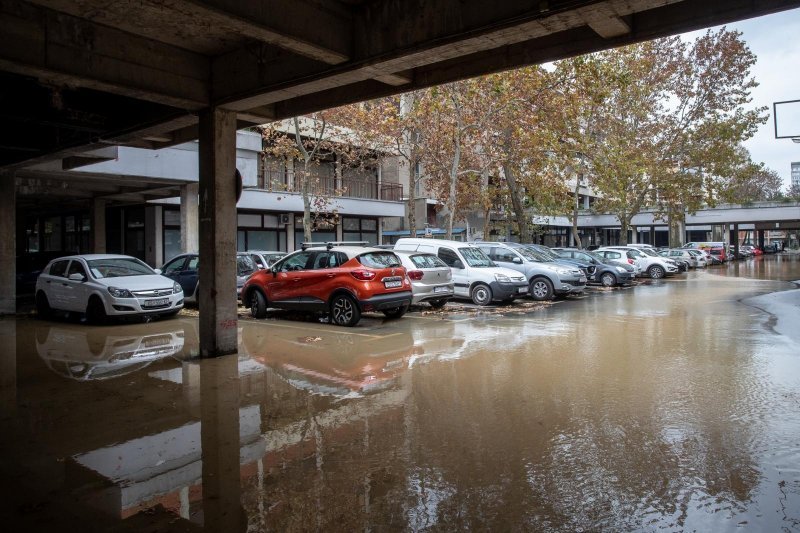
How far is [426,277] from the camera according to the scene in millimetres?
14406

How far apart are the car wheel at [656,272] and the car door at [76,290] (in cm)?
2603

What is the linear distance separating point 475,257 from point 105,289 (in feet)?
32.5

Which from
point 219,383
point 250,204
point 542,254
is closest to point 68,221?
point 250,204

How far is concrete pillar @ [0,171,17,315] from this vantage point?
49.7 feet

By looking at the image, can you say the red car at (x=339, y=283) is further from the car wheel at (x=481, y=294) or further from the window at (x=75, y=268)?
the window at (x=75, y=268)

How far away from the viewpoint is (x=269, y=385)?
7371 millimetres

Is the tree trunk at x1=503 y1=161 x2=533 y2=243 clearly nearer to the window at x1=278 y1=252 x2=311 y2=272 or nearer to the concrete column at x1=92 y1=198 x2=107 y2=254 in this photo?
the window at x1=278 y1=252 x2=311 y2=272

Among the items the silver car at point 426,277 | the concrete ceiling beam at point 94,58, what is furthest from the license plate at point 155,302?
the concrete ceiling beam at point 94,58

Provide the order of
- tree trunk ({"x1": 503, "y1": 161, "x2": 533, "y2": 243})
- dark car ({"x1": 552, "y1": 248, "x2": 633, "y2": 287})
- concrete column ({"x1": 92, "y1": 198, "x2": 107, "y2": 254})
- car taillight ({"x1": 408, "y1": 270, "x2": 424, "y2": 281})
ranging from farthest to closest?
tree trunk ({"x1": 503, "y1": 161, "x2": 533, "y2": 243}) < dark car ({"x1": 552, "y1": 248, "x2": 633, "y2": 287}) < concrete column ({"x1": 92, "y1": 198, "x2": 107, "y2": 254}) < car taillight ({"x1": 408, "y1": 270, "x2": 424, "y2": 281})

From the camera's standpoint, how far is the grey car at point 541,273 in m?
18.0

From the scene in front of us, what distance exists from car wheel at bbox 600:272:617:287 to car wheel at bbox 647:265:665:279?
21.9ft

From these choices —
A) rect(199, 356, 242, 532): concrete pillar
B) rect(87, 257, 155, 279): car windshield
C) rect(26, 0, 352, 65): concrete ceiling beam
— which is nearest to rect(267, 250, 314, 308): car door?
rect(87, 257, 155, 279): car windshield

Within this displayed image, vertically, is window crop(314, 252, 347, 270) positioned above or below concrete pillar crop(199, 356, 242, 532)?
above

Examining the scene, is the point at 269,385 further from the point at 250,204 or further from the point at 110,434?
the point at 250,204
